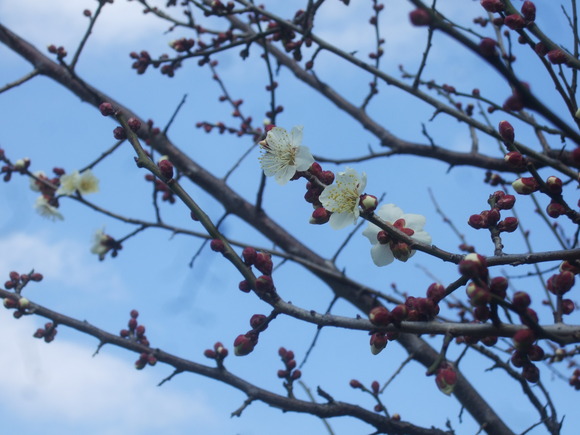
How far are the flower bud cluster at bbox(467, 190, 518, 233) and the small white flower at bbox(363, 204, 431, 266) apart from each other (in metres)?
0.14

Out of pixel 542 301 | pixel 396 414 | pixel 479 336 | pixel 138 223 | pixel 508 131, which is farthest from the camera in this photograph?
pixel 542 301

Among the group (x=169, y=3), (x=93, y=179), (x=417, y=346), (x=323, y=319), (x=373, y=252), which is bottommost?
(x=323, y=319)

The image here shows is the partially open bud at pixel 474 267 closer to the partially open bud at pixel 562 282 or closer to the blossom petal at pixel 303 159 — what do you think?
the partially open bud at pixel 562 282

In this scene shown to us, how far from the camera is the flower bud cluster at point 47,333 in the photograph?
9.55 ft

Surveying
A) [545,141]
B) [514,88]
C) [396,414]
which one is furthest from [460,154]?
[514,88]

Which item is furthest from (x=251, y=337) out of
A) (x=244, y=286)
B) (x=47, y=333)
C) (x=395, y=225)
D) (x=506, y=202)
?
(x=47, y=333)

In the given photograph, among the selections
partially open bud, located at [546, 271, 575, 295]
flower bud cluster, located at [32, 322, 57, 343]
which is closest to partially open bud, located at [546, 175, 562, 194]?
partially open bud, located at [546, 271, 575, 295]

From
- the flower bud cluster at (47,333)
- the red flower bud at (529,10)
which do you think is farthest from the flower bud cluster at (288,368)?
the red flower bud at (529,10)

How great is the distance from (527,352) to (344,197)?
2.13 feet

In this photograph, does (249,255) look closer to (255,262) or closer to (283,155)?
(255,262)

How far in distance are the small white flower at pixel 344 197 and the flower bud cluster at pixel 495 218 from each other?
1.10ft

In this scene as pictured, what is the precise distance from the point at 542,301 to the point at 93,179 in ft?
12.1

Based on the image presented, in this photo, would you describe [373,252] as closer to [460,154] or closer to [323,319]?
[323,319]

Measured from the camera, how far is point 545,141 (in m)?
3.36
